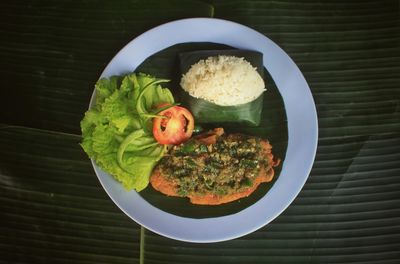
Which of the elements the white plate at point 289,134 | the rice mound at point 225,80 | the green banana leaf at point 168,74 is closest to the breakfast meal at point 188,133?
the rice mound at point 225,80

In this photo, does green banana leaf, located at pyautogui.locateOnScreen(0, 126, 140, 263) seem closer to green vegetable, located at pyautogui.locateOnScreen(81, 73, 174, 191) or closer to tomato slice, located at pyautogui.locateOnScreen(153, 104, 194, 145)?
green vegetable, located at pyautogui.locateOnScreen(81, 73, 174, 191)

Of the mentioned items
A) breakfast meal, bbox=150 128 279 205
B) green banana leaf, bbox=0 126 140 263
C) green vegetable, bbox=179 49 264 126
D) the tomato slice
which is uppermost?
green vegetable, bbox=179 49 264 126

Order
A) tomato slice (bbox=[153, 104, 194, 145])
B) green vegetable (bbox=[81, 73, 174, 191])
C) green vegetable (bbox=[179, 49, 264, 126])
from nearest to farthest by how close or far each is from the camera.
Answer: green vegetable (bbox=[81, 73, 174, 191]) < tomato slice (bbox=[153, 104, 194, 145]) < green vegetable (bbox=[179, 49, 264, 126])

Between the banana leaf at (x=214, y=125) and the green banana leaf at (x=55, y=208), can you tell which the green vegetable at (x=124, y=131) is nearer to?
the banana leaf at (x=214, y=125)

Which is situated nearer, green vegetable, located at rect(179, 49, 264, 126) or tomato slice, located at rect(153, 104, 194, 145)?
tomato slice, located at rect(153, 104, 194, 145)

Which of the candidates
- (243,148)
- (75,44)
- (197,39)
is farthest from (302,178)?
(75,44)

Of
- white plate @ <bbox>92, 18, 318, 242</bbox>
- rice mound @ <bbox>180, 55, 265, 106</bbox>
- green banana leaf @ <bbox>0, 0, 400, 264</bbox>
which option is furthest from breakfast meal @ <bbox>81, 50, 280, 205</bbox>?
green banana leaf @ <bbox>0, 0, 400, 264</bbox>

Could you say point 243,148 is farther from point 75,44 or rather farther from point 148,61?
point 75,44

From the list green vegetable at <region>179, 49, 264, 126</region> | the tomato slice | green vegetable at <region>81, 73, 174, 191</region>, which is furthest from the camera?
green vegetable at <region>179, 49, 264, 126</region>
